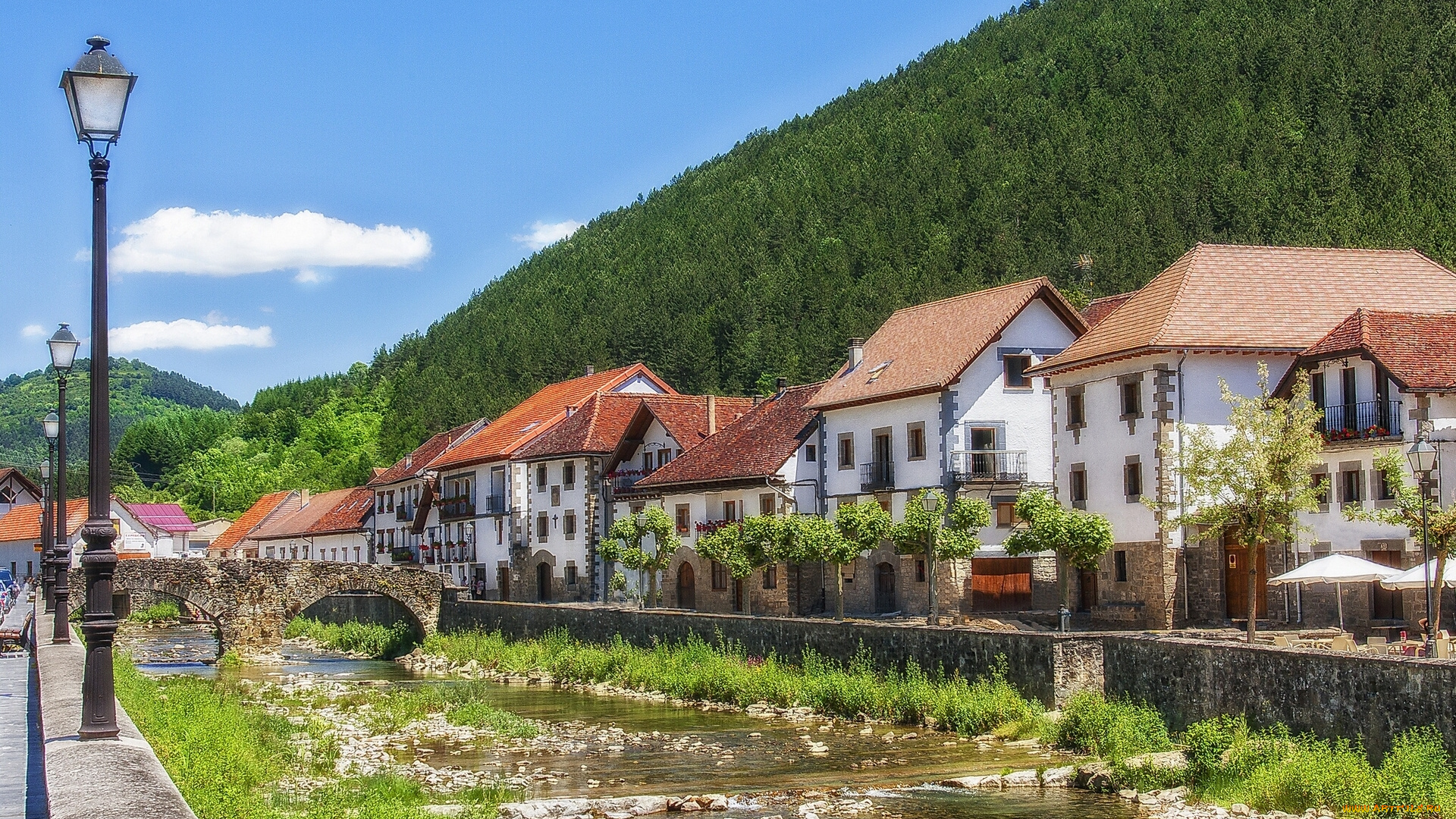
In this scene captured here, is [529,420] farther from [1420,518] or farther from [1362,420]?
[1420,518]

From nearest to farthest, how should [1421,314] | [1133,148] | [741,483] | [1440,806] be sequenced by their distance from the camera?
[1440,806] → [1421,314] → [741,483] → [1133,148]

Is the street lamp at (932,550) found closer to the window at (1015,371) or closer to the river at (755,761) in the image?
the window at (1015,371)

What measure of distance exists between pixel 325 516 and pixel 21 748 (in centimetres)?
9862

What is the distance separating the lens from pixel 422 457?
9600 centimetres

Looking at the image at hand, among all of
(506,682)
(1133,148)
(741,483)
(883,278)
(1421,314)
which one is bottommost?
(506,682)

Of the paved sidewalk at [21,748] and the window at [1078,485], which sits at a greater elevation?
the window at [1078,485]

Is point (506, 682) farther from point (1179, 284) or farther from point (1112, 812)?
point (1112, 812)


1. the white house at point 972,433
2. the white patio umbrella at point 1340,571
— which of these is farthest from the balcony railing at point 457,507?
the white patio umbrella at point 1340,571

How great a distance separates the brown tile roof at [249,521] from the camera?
438 feet

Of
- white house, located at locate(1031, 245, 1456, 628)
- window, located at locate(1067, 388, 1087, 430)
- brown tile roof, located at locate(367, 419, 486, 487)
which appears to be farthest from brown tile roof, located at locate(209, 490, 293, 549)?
white house, located at locate(1031, 245, 1456, 628)

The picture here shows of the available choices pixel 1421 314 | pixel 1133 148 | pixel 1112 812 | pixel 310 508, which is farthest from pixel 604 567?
pixel 1133 148

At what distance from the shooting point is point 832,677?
38.8 metres

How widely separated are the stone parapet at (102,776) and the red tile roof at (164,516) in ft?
418

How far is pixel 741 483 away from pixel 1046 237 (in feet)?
223
